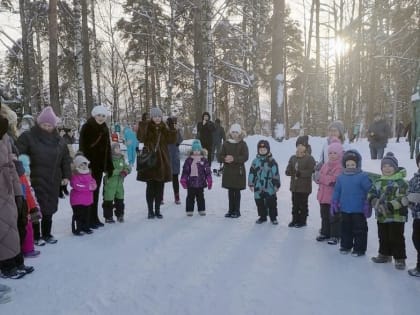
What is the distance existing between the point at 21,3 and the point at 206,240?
54.8ft

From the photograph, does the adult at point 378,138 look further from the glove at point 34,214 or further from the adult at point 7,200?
the adult at point 7,200

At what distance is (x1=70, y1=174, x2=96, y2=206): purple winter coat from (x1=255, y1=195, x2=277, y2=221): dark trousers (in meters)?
2.72

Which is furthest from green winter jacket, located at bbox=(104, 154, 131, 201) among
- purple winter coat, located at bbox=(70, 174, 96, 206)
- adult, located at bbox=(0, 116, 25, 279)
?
adult, located at bbox=(0, 116, 25, 279)

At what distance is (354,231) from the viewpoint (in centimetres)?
507

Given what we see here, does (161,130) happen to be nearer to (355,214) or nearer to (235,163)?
(235,163)

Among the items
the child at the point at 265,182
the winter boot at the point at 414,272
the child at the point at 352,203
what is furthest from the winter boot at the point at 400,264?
the child at the point at 265,182

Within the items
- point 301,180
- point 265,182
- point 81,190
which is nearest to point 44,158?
point 81,190

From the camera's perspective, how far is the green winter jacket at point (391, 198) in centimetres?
456

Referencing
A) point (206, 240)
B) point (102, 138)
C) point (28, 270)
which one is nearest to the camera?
point (28, 270)

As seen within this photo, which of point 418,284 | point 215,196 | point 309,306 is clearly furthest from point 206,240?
point 215,196

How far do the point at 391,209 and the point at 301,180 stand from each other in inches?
72.5

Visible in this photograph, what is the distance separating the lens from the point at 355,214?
5039mm

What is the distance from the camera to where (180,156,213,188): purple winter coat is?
7.17 meters

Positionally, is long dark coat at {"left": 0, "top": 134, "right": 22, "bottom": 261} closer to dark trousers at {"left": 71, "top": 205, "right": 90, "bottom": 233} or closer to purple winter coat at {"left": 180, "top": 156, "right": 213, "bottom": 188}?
dark trousers at {"left": 71, "top": 205, "right": 90, "bottom": 233}
